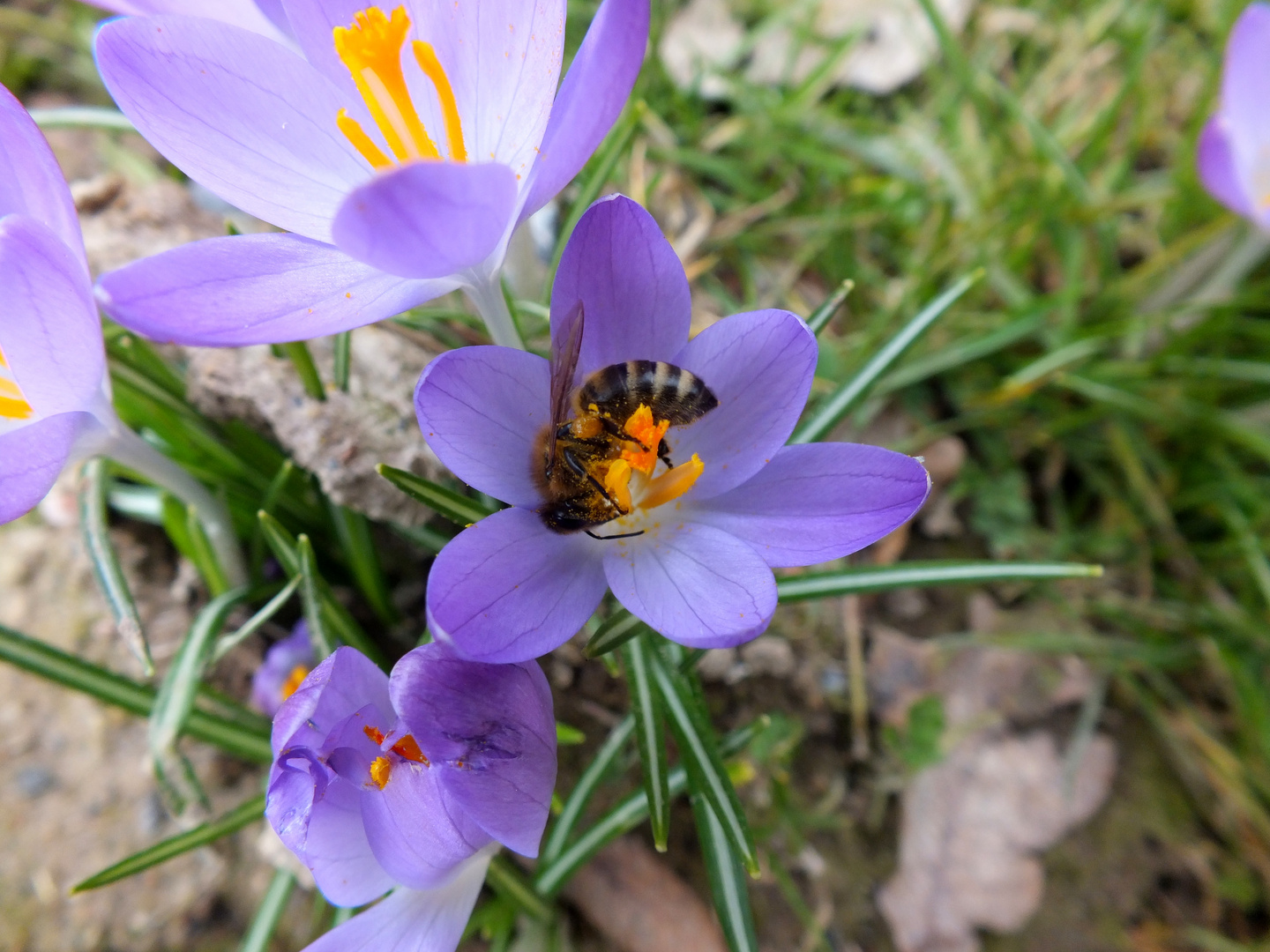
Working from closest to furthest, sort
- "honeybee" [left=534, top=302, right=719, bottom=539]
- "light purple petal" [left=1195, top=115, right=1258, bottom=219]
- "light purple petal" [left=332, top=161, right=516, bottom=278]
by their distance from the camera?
"light purple petal" [left=332, top=161, right=516, bottom=278] < "honeybee" [left=534, top=302, right=719, bottom=539] < "light purple petal" [left=1195, top=115, right=1258, bottom=219]

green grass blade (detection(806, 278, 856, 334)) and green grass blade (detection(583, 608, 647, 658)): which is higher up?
green grass blade (detection(806, 278, 856, 334))

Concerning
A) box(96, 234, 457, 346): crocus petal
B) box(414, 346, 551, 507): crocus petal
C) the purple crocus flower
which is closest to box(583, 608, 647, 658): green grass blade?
the purple crocus flower

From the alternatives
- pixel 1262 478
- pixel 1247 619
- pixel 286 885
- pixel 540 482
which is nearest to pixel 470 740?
pixel 540 482

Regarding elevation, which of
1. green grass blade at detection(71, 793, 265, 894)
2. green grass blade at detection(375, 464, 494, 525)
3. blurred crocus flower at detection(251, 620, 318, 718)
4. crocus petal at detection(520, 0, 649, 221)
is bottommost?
green grass blade at detection(71, 793, 265, 894)

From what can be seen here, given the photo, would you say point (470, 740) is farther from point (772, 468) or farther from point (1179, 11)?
point (1179, 11)

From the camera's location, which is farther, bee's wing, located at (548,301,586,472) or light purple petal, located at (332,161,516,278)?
bee's wing, located at (548,301,586,472)

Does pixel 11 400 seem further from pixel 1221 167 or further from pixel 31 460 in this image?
pixel 1221 167

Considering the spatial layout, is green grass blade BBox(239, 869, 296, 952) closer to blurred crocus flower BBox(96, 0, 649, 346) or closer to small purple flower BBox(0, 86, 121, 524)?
small purple flower BBox(0, 86, 121, 524)
